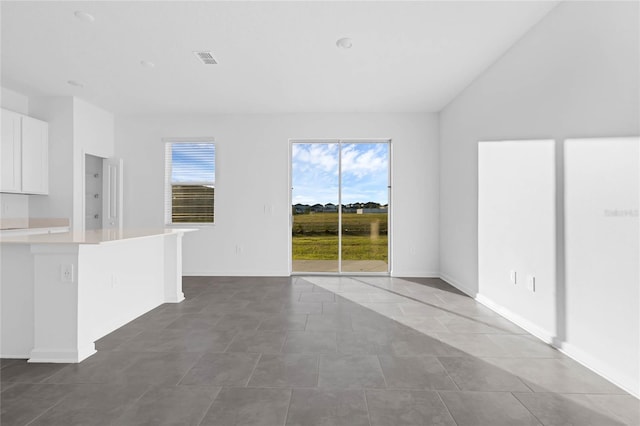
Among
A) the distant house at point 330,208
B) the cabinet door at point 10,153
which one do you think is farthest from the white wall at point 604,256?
the cabinet door at point 10,153

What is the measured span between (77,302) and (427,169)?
4.74m

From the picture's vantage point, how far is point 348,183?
543 centimetres

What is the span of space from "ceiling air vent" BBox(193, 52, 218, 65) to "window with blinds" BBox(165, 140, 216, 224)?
2.05 meters

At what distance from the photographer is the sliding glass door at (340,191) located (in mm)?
5309

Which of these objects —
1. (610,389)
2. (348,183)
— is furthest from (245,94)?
(610,389)

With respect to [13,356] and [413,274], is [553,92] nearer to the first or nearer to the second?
[413,274]

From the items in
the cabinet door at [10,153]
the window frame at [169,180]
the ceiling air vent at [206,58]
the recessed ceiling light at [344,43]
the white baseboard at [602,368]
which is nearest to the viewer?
the white baseboard at [602,368]

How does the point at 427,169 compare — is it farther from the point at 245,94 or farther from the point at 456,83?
the point at 245,94

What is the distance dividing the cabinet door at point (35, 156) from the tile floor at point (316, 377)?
279 cm

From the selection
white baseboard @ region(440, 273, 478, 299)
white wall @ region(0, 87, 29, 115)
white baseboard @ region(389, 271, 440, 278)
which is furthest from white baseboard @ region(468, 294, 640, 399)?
white wall @ region(0, 87, 29, 115)

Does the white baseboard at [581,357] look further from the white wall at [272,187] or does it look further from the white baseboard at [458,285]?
the white wall at [272,187]

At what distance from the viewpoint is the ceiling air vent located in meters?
3.23

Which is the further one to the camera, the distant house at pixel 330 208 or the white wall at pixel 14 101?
the distant house at pixel 330 208

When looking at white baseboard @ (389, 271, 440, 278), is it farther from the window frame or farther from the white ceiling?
the window frame
